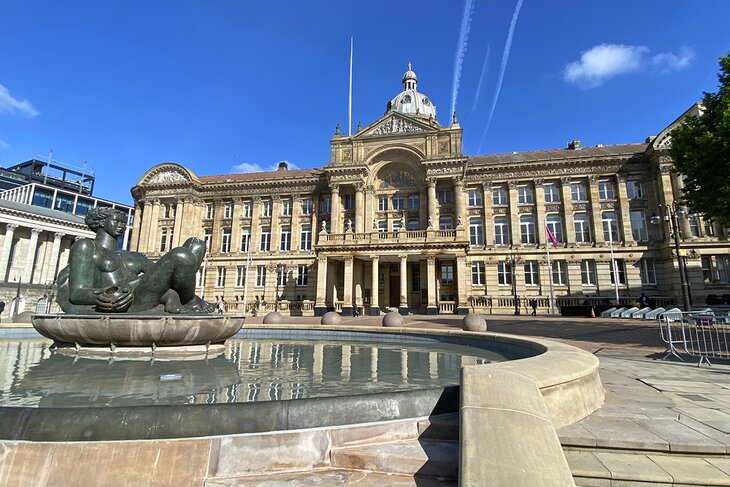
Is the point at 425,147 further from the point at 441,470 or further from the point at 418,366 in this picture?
the point at 441,470

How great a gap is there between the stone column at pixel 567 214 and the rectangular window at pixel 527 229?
3081 millimetres

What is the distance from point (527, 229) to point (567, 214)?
414 cm

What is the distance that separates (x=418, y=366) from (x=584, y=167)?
131 ft

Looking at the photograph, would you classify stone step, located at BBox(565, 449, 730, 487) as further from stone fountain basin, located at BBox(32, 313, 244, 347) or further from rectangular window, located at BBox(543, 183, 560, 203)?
rectangular window, located at BBox(543, 183, 560, 203)

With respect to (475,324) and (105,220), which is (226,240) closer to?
(475,324)

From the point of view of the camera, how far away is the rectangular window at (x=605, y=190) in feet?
128

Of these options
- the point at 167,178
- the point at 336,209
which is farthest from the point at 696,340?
the point at 167,178

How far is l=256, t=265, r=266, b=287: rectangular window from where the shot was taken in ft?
144

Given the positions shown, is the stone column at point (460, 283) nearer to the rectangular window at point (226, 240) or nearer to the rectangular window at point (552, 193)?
the rectangular window at point (552, 193)

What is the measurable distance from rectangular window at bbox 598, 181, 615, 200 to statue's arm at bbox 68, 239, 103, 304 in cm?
4360

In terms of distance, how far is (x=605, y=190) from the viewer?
39.1 meters

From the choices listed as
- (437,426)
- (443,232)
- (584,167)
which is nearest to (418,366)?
(437,426)

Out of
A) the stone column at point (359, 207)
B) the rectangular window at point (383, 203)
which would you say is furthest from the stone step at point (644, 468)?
the rectangular window at point (383, 203)

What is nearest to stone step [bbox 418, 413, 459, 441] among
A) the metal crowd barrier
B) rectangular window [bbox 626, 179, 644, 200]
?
the metal crowd barrier
